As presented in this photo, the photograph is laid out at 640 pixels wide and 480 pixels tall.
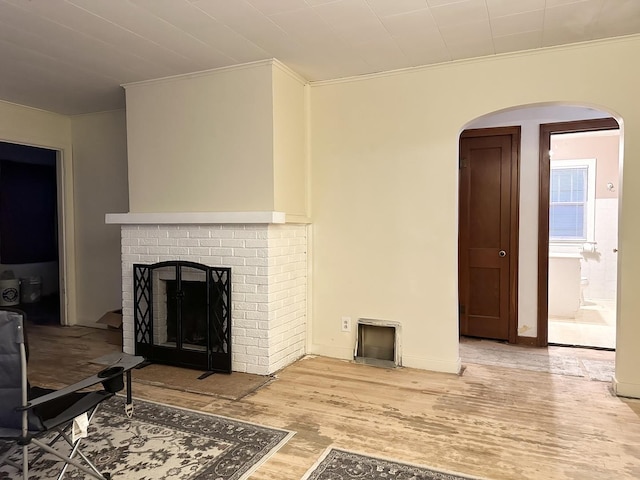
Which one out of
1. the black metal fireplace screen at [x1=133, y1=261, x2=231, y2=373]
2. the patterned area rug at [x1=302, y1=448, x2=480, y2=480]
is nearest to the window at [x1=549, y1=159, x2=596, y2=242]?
the black metal fireplace screen at [x1=133, y1=261, x2=231, y2=373]

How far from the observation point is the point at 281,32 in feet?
9.57

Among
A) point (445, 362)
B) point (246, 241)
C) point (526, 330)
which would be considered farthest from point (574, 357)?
point (246, 241)

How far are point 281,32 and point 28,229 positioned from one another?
5.73 metres

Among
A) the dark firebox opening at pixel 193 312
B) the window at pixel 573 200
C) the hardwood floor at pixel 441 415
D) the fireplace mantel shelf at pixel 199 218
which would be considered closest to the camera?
the hardwood floor at pixel 441 415

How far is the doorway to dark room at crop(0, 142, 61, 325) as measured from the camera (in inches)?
253

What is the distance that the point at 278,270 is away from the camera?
3.60 meters

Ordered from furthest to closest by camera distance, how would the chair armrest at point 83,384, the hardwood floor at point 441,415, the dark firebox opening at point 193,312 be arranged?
the dark firebox opening at point 193,312, the hardwood floor at point 441,415, the chair armrest at point 83,384

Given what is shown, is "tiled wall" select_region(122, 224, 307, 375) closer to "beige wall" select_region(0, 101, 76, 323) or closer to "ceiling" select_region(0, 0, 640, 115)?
"ceiling" select_region(0, 0, 640, 115)

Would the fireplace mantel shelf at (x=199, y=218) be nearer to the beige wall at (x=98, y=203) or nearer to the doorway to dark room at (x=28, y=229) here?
the beige wall at (x=98, y=203)

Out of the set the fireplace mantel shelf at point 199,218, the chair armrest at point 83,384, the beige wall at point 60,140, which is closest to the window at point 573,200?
the fireplace mantel shelf at point 199,218

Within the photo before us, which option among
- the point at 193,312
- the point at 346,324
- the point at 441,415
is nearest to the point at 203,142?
the point at 193,312

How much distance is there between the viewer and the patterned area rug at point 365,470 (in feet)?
6.83

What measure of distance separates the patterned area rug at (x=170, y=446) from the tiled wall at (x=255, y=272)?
84 centimetres

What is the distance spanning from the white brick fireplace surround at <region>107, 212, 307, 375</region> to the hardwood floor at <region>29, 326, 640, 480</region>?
0.82 feet
